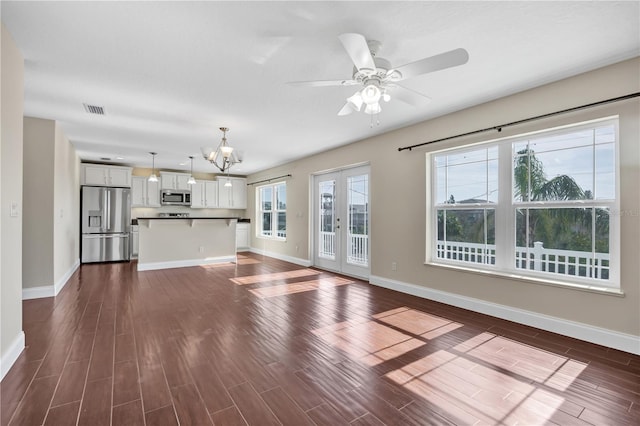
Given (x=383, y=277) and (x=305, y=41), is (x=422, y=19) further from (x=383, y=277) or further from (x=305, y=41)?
(x=383, y=277)

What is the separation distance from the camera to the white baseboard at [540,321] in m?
2.58

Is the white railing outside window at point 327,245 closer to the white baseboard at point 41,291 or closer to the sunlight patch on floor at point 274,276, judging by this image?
the sunlight patch on floor at point 274,276

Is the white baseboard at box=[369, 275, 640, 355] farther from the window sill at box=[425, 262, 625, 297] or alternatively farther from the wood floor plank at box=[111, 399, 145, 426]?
the wood floor plank at box=[111, 399, 145, 426]

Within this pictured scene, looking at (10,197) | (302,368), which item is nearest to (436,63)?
(302,368)

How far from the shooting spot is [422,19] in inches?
80.7

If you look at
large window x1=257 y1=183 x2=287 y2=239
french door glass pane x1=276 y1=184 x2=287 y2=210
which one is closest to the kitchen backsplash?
large window x1=257 y1=183 x2=287 y2=239

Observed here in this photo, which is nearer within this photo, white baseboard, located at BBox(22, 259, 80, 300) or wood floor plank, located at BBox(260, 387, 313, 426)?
wood floor plank, located at BBox(260, 387, 313, 426)

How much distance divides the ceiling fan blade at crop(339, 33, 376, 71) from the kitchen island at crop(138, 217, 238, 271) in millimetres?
5573

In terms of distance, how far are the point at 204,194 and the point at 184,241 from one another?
2.77 meters

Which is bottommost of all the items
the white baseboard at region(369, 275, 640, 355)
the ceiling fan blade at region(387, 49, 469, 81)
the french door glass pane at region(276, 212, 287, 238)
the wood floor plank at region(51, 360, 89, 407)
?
the wood floor plank at region(51, 360, 89, 407)

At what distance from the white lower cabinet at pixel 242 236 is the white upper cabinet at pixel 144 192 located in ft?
8.00

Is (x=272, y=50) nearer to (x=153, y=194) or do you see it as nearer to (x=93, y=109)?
(x=93, y=109)

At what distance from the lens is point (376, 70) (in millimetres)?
2109

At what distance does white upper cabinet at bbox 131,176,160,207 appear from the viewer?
26.5ft
